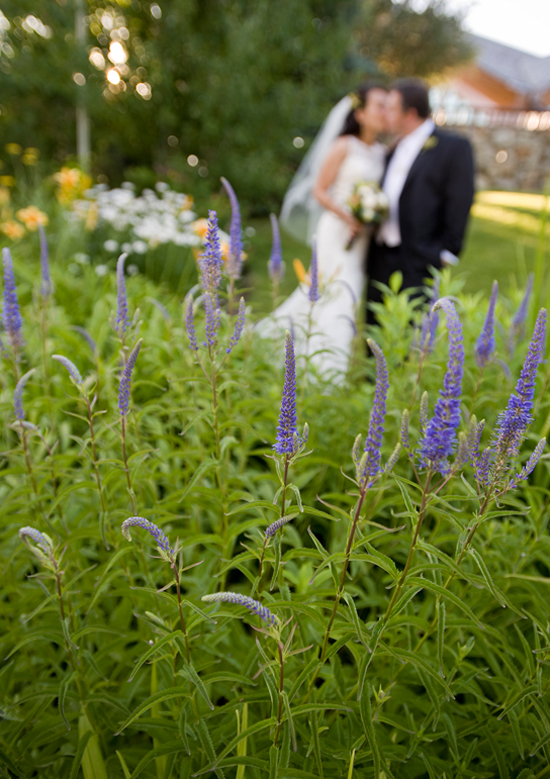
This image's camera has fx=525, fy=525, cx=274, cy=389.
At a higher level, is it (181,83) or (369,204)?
(181,83)

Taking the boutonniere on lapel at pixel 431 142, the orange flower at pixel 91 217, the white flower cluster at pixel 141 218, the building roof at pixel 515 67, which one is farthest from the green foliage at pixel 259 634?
the building roof at pixel 515 67

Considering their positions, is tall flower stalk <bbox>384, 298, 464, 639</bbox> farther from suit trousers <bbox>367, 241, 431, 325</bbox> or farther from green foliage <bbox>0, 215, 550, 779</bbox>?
suit trousers <bbox>367, 241, 431, 325</bbox>

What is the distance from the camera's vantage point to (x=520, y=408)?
1.01 metres

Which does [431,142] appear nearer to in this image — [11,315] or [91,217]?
[91,217]

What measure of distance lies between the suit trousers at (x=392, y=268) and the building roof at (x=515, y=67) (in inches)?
966

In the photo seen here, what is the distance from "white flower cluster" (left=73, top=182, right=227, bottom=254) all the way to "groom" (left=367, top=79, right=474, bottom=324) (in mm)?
2108

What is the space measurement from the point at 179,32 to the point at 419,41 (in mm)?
12900

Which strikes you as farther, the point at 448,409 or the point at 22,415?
the point at 22,415

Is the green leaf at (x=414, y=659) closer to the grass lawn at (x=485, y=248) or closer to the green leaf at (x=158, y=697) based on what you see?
the green leaf at (x=158, y=697)

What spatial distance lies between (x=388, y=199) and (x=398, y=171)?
1.27 feet

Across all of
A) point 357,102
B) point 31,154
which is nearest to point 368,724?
point 357,102

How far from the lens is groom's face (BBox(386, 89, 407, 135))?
4902mm

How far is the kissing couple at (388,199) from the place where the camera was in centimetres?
487

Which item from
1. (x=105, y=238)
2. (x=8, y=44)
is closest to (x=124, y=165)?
(x=8, y=44)
